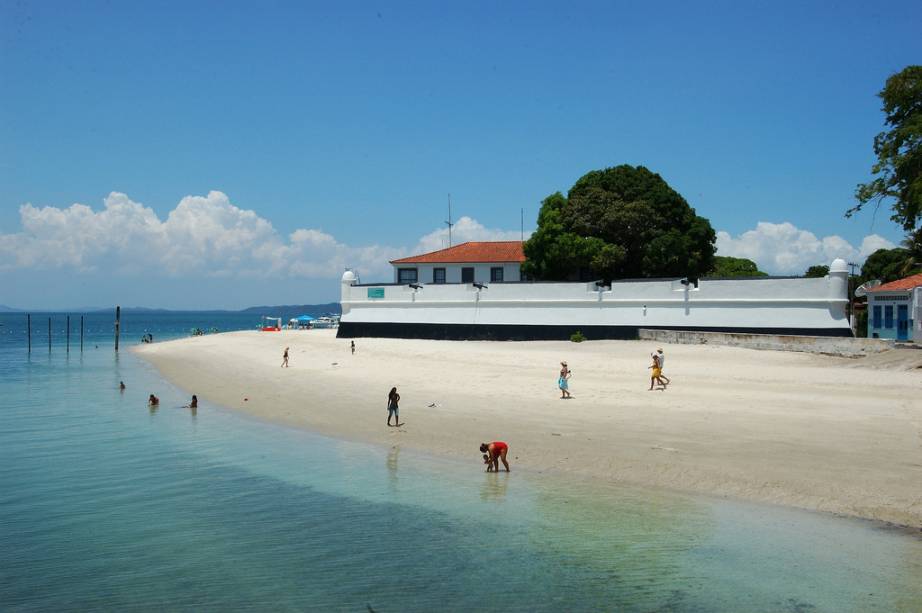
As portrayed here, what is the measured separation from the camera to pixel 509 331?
1781 inches

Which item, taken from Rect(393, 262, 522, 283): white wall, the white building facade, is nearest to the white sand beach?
the white building facade

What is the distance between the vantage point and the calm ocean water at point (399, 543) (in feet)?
31.1

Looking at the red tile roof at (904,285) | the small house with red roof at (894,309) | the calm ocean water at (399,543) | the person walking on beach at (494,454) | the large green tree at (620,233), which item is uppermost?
the large green tree at (620,233)

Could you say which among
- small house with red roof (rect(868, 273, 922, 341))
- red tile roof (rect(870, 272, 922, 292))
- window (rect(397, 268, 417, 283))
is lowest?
small house with red roof (rect(868, 273, 922, 341))

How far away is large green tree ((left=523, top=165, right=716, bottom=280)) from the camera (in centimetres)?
4653

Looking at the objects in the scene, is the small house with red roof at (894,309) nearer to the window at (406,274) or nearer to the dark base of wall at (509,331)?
the dark base of wall at (509,331)

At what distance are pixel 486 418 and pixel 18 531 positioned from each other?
12105 millimetres

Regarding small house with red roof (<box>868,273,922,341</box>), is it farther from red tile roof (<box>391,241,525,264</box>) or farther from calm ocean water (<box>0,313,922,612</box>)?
calm ocean water (<box>0,313,922,612</box>)

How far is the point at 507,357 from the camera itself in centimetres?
3547

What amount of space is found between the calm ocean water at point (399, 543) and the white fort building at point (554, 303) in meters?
26.1

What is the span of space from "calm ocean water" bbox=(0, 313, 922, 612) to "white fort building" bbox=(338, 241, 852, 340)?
26.1 meters

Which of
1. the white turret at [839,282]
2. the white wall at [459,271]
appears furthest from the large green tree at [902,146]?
the white wall at [459,271]

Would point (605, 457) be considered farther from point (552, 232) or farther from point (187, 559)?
point (552, 232)

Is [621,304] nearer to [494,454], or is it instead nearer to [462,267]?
[462,267]
